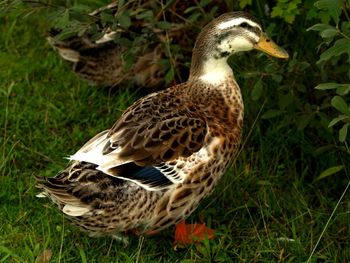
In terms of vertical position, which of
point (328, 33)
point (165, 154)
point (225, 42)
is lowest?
point (165, 154)

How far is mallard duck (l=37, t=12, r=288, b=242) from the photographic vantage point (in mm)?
3625

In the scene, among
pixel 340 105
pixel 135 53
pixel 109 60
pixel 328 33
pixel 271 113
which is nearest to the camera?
pixel 328 33

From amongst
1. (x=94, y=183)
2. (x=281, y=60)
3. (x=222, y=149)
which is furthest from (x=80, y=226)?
(x=281, y=60)

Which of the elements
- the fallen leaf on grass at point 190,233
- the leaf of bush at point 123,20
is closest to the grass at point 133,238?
the fallen leaf on grass at point 190,233

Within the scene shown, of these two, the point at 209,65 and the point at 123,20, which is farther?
the point at 123,20

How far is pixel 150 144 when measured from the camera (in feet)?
12.0

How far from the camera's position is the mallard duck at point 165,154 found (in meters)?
3.62

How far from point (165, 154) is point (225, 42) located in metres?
0.64

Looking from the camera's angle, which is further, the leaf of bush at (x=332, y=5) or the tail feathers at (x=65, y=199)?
the tail feathers at (x=65, y=199)

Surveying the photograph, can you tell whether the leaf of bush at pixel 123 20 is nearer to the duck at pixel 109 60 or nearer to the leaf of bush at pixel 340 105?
the duck at pixel 109 60

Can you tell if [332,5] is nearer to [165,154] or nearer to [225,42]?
[225,42]

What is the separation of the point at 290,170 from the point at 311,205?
0.27 meters

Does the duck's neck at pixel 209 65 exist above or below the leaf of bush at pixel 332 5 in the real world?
below

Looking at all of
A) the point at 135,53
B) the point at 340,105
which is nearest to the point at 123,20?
the point at 135,53
